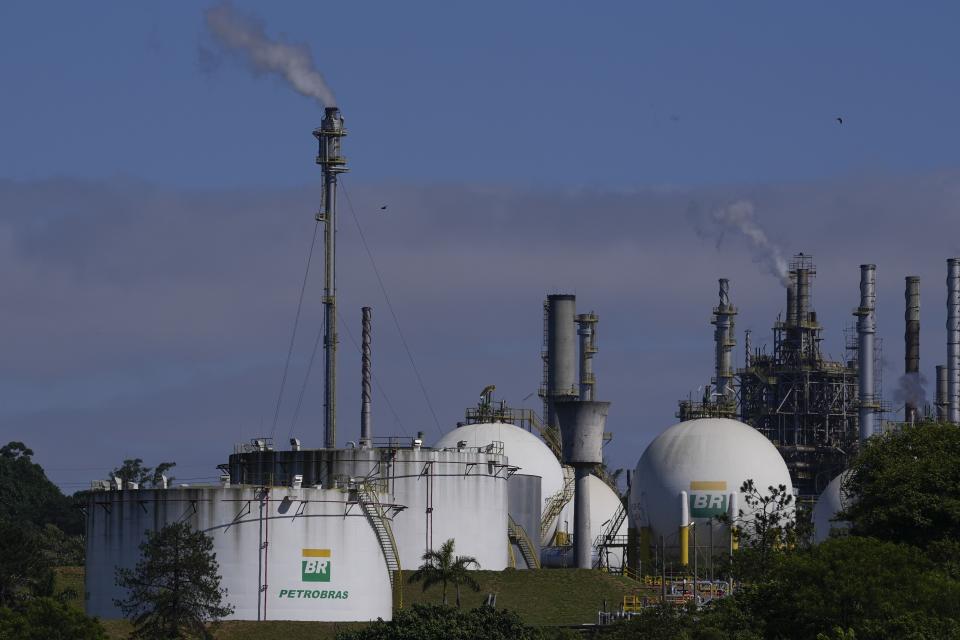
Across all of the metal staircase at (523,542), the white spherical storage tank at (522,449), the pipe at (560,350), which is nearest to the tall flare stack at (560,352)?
the pipe at (560,350)

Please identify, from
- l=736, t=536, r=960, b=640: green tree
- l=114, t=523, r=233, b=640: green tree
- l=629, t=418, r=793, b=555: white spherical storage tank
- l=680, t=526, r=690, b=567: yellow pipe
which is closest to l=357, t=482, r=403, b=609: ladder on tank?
l=114, t=523, r=233, b=640: green tree

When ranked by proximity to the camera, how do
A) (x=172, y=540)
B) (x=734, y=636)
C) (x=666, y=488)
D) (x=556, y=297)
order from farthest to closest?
(x=556, y=297), (x=666, y=488), (x=172, y=540), (x=734, y=636)

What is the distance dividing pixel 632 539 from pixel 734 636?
3815 cm

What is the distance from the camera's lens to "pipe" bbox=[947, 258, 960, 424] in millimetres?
122438

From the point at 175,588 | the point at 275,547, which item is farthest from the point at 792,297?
the point at 175,588

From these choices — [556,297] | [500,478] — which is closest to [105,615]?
[500,478]

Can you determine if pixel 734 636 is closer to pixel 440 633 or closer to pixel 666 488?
pixel 440 633

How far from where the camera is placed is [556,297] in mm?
122875

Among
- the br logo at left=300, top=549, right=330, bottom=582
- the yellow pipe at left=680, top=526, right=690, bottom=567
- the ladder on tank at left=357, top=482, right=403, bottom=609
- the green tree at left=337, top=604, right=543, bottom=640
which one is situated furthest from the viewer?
the yellow pipe at left=680, top=526, right=690, bottom=567

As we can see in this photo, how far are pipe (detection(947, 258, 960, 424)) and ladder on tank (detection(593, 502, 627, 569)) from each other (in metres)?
26.2

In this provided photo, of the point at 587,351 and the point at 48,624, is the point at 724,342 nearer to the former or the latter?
the point at 587,351

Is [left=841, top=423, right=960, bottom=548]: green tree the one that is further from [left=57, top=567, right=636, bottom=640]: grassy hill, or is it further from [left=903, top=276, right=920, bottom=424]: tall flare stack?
[left=903, top=276, right=920, bottom=424]: tall flare stack

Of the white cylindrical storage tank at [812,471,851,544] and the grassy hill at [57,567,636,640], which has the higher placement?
the white cylindrical storage tank at [812,471,851,544]

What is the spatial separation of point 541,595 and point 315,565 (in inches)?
474
